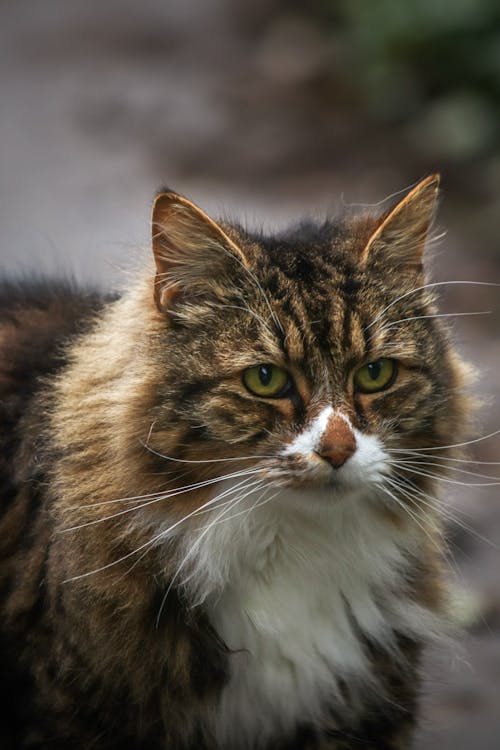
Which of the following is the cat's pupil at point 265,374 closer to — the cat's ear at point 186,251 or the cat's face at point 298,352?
the cat's face at point 298,352

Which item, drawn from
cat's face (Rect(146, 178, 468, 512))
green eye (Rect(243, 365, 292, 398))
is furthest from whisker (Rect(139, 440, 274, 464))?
green eye (Rect(243, 365, 292, 398))

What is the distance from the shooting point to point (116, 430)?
3062 mm

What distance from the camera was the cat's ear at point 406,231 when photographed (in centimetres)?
310

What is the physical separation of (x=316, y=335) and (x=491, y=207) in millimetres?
4770

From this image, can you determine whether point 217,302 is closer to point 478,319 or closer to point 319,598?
point 319,598

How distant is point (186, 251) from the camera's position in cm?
297

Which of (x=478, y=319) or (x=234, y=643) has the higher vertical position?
(x=478, y=319)

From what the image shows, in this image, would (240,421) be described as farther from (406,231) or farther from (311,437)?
(406,231)

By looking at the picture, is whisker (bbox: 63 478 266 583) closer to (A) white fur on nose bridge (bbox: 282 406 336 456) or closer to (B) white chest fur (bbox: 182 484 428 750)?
(B) white chest fur (bbox: 182 484 428 750)

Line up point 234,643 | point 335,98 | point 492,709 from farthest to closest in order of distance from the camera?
point 335,98 → point 492,709 → point 234,643

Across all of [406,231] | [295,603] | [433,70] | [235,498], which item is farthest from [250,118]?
[235,498]

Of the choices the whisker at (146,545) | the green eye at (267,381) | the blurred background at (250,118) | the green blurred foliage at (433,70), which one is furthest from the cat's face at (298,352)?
the green blurred foliage at (433,70)

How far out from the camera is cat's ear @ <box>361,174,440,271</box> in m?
3.10

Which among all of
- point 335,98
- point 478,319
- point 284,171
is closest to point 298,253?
point 478,319
